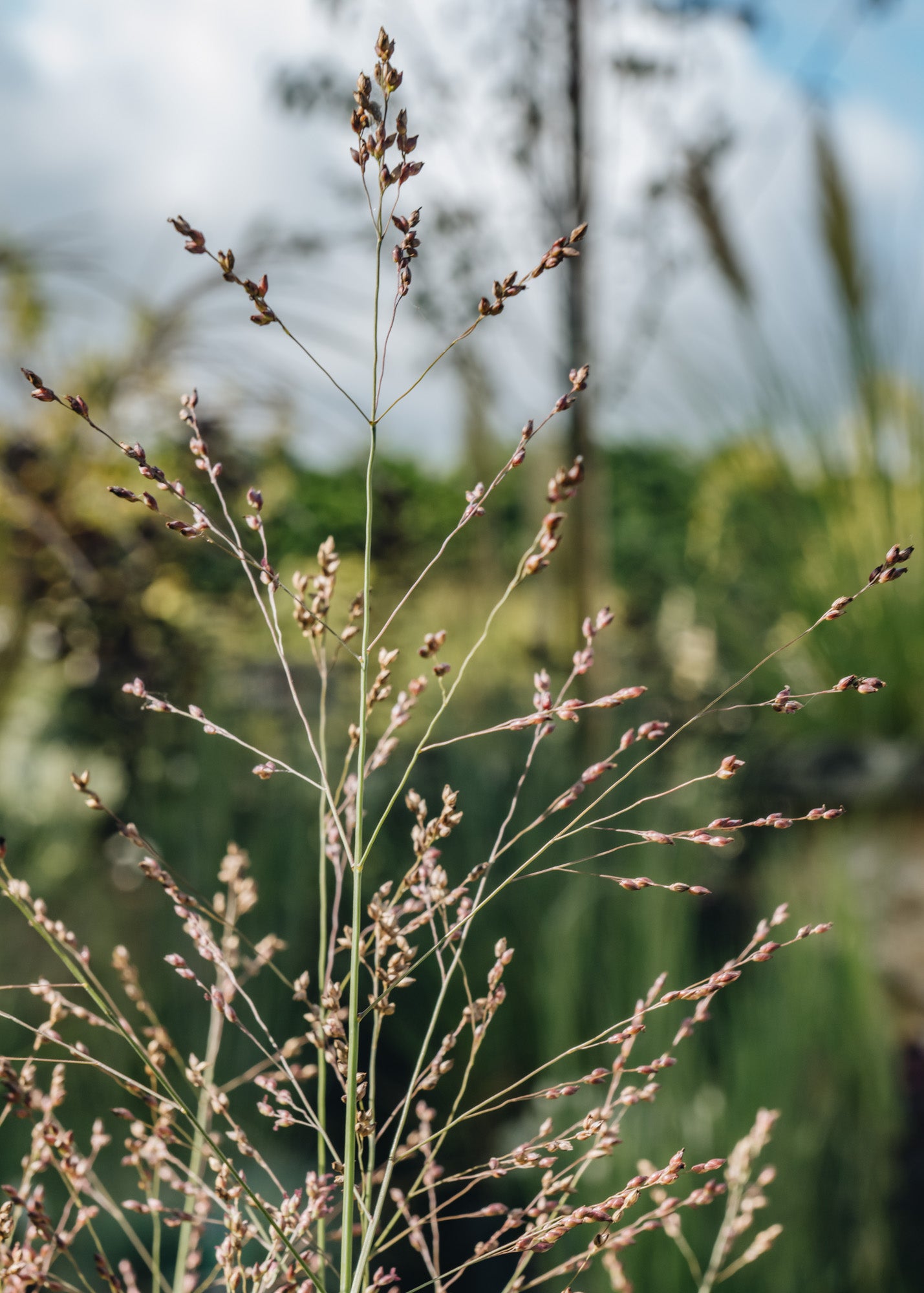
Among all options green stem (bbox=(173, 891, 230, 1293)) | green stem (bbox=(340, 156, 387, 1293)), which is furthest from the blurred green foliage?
green stem (bbox=(340, 156, 387, 1293))

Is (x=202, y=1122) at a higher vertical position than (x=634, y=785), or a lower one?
lower

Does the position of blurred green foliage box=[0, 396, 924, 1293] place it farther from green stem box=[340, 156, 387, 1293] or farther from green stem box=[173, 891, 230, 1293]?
green stem box=[340, 156, 387, 1293]

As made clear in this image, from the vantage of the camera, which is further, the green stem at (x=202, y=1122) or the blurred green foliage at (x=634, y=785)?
the blurred green foliage at (x=634, y=785)

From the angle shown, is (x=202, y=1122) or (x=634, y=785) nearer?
(x=202, y=1122)

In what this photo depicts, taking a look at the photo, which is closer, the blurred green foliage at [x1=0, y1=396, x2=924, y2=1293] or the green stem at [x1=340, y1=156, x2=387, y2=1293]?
the green stem at [x1=340, y1=156, x2=387, y2=1293]

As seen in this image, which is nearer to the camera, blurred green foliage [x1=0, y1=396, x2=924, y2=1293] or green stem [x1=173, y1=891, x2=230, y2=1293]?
green stem [x1=173, y1=891, x2=230, y2=1293]

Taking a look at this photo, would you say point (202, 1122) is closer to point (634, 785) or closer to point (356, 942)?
point (356, 942)

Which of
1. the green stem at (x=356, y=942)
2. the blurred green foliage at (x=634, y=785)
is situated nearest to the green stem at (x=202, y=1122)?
the green stem at (x=356, y=942)

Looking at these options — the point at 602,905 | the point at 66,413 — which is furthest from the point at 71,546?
the point at 602,905

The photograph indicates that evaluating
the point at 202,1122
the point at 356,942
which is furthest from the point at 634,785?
the point at 356,942

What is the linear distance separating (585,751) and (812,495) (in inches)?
41.8

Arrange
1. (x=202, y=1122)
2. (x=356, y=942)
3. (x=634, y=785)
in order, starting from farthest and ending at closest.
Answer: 1. (x=634, y=785)
2. (x=202, y=1122)
3. (x=356, y=942)

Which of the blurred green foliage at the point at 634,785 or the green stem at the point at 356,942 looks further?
the blurred green foliage at the point at 634,785

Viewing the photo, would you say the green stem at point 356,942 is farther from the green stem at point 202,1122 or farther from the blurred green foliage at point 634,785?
the blurred green foliage at point 634,785
